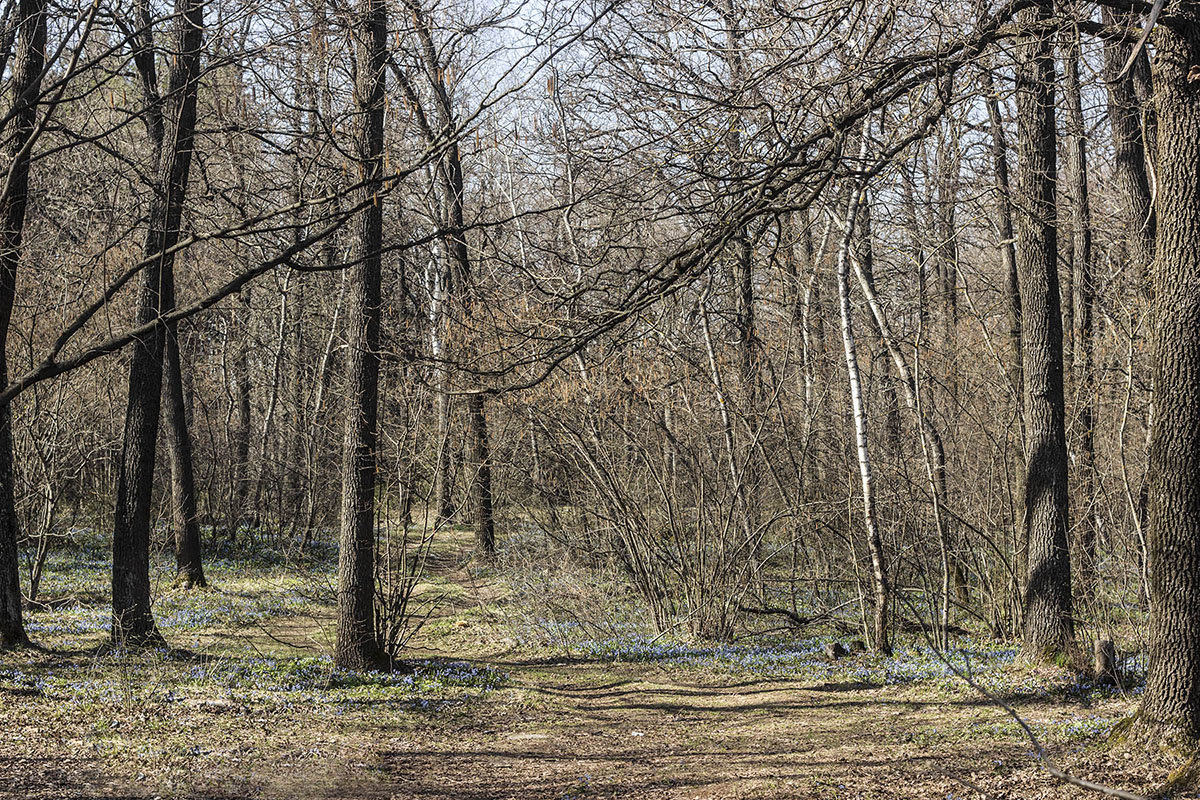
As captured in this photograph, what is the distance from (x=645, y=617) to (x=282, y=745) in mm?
6841

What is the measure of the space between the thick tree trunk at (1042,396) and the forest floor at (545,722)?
27.9 inches

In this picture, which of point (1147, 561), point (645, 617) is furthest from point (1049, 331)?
point (645, 617)

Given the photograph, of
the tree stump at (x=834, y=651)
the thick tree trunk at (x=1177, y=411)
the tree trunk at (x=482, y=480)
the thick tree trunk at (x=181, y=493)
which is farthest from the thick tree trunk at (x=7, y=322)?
the thick tree trunk at (x=1177, y=411)


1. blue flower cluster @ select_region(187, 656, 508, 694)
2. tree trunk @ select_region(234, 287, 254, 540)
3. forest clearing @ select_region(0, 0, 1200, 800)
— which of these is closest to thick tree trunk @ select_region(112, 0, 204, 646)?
forest clearing @ select_region(0, 0, 1200, 800)

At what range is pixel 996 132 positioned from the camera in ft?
35.2

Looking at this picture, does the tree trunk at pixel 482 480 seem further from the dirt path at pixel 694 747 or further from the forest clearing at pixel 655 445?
the dirt path at pixel 694 747

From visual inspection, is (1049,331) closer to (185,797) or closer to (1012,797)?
(1012,797)

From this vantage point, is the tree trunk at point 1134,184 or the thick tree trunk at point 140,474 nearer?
the thick tree trunk at point 140,474

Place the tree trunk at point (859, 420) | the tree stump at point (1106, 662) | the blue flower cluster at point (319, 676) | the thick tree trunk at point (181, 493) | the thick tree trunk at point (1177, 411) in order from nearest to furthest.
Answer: the thick tree trunk at point (1177, 411) < the tree stump at point (1106, 662) < the blue flower cluster at point (319, 676) < the tree trunk at point (859, 420) < the thick tree trunk at point (181, 493)

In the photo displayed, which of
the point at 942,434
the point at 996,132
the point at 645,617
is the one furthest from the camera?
the point at 942,434

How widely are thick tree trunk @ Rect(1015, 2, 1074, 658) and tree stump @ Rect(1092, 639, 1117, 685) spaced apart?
0.72m

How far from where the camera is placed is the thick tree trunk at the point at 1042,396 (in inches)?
376

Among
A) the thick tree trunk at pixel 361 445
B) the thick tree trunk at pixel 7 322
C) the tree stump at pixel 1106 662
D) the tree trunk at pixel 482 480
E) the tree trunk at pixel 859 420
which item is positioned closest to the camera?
the tree stump at pixel 1106 662

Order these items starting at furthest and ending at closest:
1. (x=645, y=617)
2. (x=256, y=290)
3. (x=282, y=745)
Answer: (x=256, y=290) < (x=645, y=617) < (x=282, y=745)
